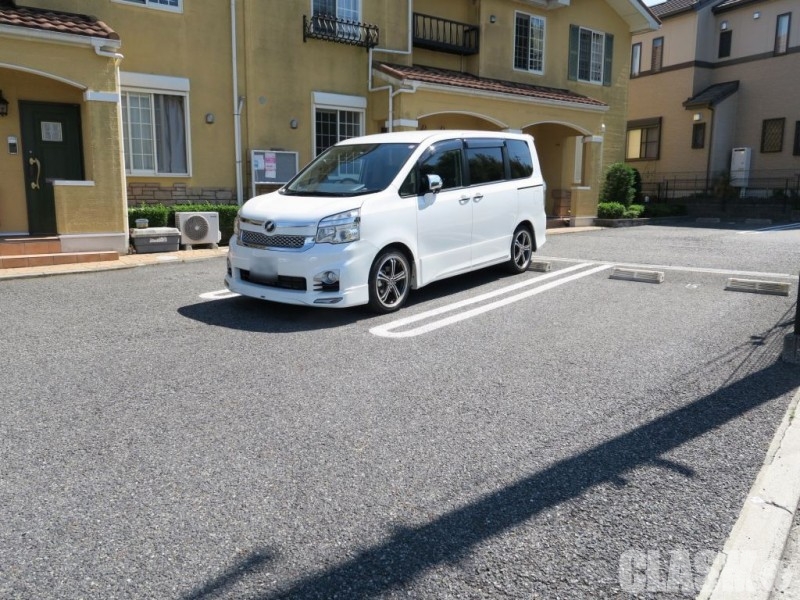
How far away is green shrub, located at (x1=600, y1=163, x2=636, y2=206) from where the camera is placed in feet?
68.4

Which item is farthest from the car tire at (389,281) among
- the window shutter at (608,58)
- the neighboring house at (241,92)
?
the window shutter at (608,58)

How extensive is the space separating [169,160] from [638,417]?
11635mm

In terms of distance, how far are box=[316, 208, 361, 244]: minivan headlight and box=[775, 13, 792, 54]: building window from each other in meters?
25.0

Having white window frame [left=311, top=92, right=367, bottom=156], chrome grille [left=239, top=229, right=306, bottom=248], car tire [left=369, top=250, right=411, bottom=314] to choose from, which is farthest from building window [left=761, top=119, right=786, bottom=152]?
chrome grille [left=239, top=229, right=306, bottom=248]

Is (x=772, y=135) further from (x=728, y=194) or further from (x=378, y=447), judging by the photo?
(x=378, y=447)

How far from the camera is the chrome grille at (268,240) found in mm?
6754

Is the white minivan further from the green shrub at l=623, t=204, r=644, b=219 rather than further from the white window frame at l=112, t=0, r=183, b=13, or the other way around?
the green shrub at l=623, t=204, r=644, b=219

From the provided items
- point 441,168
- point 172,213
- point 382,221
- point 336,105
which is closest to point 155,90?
point 172,213

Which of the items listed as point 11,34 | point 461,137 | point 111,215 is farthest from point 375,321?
point 11,34

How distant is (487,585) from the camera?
2.65 metres

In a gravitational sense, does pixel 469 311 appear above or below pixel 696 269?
below

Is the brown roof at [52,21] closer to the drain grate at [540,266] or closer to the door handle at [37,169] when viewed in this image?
the door handle at [37,169]

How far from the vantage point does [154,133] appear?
13.1m

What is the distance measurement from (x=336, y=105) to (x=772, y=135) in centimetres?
1906
